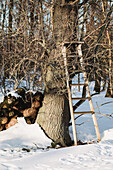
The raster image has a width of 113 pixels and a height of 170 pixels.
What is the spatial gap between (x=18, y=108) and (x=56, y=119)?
1.24 meters

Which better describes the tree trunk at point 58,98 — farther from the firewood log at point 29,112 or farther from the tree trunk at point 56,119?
the firewood log at point 29,112

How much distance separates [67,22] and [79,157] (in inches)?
126

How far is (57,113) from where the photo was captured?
4.91 meters

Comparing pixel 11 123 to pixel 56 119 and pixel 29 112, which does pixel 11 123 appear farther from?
pixel 56 119

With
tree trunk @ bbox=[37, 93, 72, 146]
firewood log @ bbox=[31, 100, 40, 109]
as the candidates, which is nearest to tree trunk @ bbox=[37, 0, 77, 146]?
tree trunk @ bbox=[37, 93, 72, 146]

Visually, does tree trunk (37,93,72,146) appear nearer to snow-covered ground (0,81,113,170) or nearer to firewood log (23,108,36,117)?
snow-covered ground (0,81,113,170)

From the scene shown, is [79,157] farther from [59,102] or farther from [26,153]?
[59,102]

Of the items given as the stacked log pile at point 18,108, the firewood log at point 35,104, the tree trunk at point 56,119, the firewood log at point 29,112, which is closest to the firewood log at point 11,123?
the stacked log pile at point 18,108

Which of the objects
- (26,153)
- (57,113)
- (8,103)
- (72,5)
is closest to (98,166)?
(26,153)

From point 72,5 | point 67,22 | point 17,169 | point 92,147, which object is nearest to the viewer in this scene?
point 17,169

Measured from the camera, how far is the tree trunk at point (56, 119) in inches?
191

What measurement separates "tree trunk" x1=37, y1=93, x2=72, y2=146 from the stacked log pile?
37cm

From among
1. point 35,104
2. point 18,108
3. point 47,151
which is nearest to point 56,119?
point 35,104

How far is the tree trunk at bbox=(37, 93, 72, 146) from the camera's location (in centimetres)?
486
